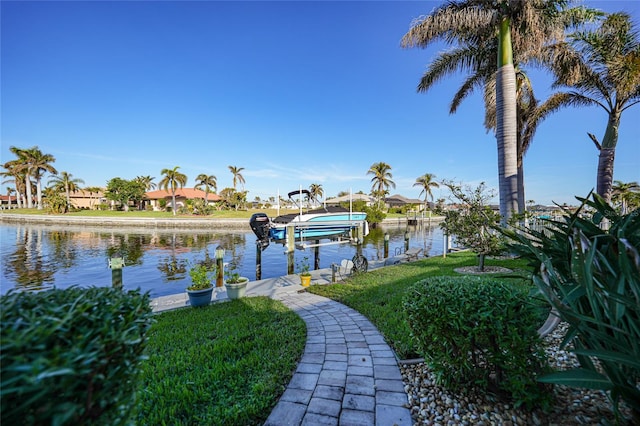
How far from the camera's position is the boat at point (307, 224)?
10.4 meters

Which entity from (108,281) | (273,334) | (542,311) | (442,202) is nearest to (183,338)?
(273,334)

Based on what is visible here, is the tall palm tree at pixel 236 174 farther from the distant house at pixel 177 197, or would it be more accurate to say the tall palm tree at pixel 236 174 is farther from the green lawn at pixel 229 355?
the green lawn at pixel 229 355

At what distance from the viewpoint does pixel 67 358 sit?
82 cm

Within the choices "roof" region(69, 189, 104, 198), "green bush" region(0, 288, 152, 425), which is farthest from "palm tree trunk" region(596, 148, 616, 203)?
"roof" region(69, 189, 104, 198)

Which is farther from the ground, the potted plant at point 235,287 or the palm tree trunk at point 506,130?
the palm tree trunk at point 506,130

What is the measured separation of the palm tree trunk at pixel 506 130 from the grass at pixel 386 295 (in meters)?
2.10

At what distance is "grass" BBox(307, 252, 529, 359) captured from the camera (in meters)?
3.50

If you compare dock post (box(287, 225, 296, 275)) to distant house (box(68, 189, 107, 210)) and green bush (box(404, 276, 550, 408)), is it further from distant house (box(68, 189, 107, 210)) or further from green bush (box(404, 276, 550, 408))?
distant house (box(68, 189, 107, 210))

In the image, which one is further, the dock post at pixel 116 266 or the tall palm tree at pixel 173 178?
the tall palm tree at pixel 173 178

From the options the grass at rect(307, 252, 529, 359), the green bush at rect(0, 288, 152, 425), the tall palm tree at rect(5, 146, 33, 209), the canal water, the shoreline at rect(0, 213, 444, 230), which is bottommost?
the canal water

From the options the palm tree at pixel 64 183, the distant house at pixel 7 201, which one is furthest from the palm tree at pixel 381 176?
the distant house at pixel 7 201

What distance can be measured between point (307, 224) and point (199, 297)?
5.61 meters

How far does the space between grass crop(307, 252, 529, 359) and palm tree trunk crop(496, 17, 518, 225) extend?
210cm

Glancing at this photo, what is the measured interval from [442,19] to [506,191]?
6.22 metres
